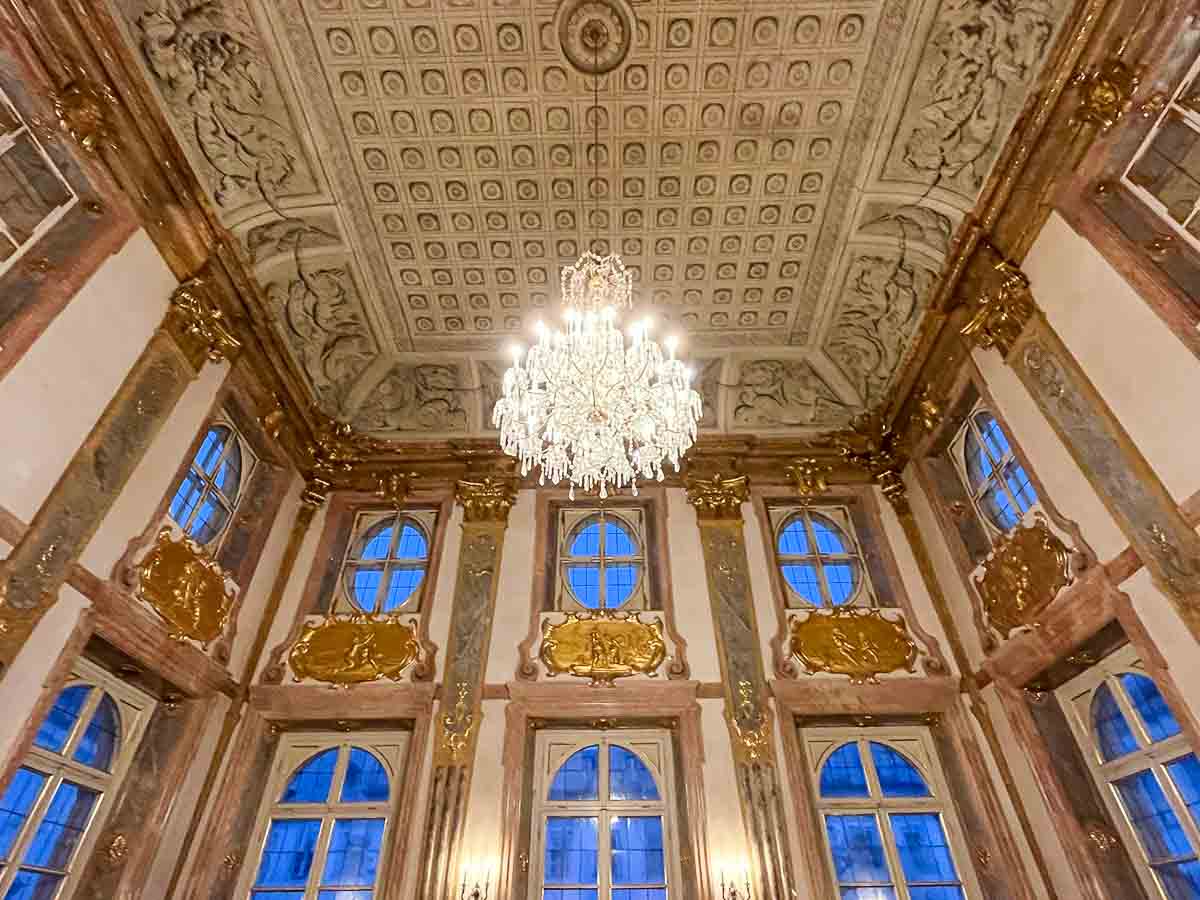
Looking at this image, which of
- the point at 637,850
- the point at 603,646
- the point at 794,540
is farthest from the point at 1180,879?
the point at 603,646

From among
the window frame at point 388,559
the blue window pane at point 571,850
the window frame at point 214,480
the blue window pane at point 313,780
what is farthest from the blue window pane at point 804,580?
the window frame at point 214,480

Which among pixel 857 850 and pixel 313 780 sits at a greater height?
pixel 313 780

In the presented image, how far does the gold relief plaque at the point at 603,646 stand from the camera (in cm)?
639

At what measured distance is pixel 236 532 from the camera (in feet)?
22.0

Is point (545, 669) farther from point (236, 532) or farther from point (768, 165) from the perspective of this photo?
point (768, 165)

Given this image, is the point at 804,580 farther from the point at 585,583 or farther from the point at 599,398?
the point at 599,398

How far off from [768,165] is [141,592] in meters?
6.77

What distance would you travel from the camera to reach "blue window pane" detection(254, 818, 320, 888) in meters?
5.64

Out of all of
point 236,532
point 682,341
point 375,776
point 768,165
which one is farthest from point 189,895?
point 768,165

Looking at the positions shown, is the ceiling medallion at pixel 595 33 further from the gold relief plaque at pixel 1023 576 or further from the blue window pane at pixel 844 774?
the blue window pane at pixel 844 774

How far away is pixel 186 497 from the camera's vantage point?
6000 mm

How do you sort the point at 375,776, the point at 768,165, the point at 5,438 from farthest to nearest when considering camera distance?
the point at 768,165 → the point at 375,776 → the point at 5,438

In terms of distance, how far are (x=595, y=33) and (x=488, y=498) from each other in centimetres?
479

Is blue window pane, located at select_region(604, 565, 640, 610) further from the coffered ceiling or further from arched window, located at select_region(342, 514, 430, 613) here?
the coffered ceiling
